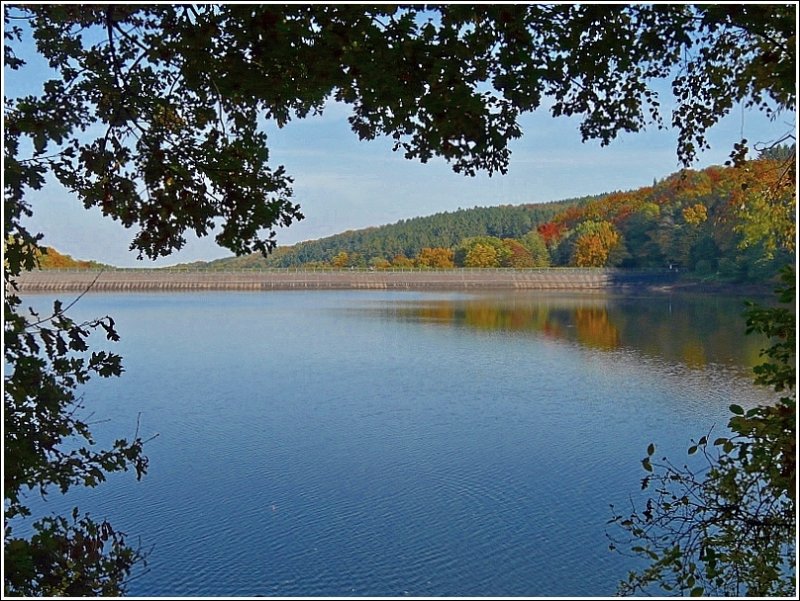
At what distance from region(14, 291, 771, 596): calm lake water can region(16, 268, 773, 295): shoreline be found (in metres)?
20.2

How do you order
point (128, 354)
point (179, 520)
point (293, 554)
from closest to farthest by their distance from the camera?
point (293, 554) < point (179, 520) < point (128, 354)

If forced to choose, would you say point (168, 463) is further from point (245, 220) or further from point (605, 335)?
point (605, 335)

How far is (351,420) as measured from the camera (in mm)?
8492

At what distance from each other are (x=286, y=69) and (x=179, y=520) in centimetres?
392

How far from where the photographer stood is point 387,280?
122 ft

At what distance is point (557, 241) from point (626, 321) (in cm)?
2013

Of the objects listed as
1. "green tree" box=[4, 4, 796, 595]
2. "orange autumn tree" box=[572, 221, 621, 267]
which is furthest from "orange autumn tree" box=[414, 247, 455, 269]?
"green tree" box=[4, 4, 796, 595]

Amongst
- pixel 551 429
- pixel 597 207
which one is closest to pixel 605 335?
pixel 551 429

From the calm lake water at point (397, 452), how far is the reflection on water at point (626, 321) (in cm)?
16

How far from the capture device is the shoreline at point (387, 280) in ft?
116

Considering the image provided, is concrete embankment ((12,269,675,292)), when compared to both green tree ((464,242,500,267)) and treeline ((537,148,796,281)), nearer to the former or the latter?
treeline ((537,148,796,281))

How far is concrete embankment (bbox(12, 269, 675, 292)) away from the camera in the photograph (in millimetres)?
35562

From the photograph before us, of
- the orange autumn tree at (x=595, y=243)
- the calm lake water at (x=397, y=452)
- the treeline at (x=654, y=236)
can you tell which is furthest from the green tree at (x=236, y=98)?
the orange autumn tree at (x=595, y=243)

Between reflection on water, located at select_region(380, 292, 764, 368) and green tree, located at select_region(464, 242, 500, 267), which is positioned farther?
green tree, located at select_region(464, 242, 500, 267)
